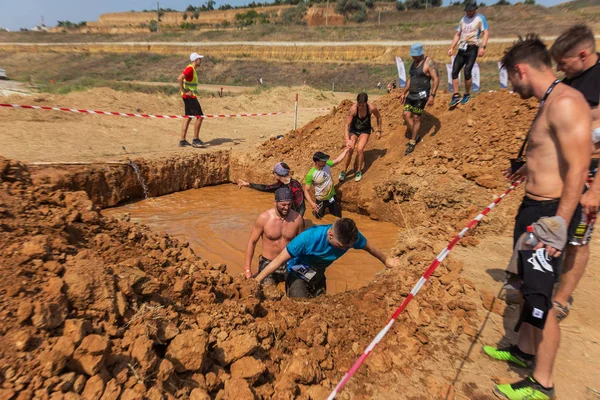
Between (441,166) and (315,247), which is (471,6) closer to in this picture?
(441,166)

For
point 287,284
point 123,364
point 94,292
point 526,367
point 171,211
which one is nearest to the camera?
point 123,364

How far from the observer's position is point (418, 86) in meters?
6.80

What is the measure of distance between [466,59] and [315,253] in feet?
19.7

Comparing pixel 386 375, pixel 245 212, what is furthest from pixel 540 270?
pixel 245 212

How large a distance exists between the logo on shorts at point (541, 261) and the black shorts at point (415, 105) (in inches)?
213

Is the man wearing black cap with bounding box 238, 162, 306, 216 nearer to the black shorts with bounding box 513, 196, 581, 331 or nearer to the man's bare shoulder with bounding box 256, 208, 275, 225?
the man's bare shoulder with bounding box 256, 208, 275, 225

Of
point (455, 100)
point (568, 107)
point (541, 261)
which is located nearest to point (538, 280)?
point (541, 261)

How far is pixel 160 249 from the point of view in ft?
11.6

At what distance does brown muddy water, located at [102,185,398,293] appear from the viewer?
533cm

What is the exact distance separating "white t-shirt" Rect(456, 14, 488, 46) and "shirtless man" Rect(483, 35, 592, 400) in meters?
5.39

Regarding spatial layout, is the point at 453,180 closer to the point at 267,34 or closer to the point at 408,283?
the point at 408,283

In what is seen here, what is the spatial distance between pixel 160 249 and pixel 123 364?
184 centimetres

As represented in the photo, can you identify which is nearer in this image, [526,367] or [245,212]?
[526,367]

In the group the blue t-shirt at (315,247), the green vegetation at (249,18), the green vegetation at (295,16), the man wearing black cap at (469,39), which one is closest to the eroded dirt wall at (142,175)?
the blue t-shirt at (315,247)
